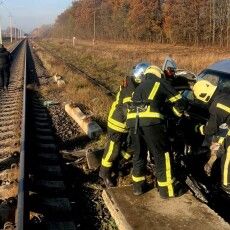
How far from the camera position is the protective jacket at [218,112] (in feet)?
18.9

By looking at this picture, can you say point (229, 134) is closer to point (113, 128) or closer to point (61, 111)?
point (113, 128)

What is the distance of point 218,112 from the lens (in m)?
5.79

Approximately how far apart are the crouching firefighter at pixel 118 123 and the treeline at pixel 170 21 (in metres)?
51.0

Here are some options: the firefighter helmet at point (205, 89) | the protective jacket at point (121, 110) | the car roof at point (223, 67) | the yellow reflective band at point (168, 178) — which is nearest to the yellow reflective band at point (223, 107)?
the firefighter helmet at point (205, 89)

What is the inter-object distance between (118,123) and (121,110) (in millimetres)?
202

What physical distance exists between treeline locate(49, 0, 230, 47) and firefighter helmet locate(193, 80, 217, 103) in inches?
2018

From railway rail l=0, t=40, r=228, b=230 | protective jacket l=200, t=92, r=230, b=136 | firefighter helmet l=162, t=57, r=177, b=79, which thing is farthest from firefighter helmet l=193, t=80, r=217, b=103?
railway rail l=0, t=40, r=228, b=230

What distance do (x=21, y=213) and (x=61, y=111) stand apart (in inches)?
318

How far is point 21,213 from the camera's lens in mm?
5363

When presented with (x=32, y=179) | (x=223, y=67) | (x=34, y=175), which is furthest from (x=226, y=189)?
(x=34, y=175)

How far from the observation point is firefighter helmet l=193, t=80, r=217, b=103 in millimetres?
6098

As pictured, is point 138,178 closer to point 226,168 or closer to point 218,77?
point 226,168

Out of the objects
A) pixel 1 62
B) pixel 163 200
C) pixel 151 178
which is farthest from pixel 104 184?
pixel 1 62

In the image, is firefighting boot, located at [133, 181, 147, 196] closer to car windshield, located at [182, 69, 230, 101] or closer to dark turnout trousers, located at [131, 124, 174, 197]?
dark turnout trousers, located at [131, 124, 174, 197]
